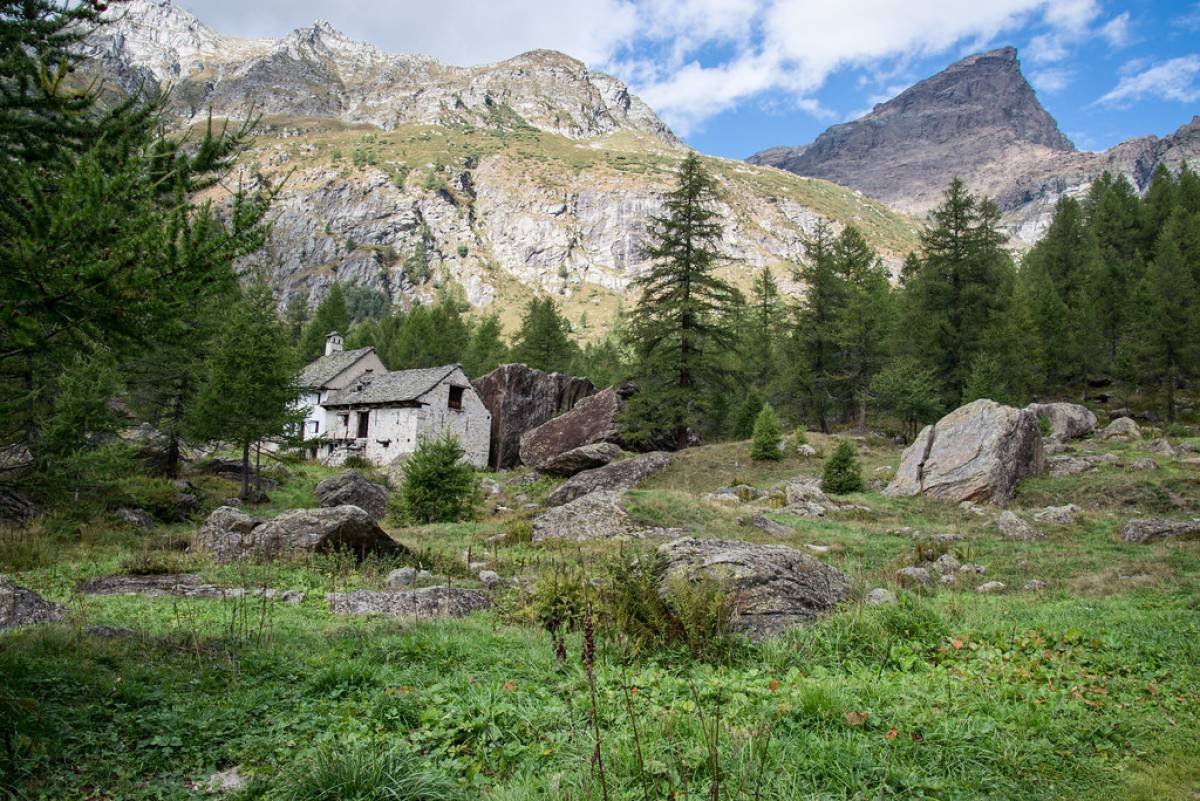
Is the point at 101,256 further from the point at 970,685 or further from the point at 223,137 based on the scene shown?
the point at 970,685

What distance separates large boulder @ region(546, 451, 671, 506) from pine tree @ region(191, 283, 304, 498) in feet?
39.9

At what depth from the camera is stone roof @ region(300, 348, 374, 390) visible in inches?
1793

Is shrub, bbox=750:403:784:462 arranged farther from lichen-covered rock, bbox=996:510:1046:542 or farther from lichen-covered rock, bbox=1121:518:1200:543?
lichen-covered rock, bbox=1121:518:1200:543

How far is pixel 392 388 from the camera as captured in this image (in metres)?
41.2

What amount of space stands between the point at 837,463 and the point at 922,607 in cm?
1617

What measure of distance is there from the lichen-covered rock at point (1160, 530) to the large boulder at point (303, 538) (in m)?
15.8

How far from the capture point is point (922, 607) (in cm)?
732

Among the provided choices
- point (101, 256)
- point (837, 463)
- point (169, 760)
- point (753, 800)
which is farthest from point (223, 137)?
point (837, 463)

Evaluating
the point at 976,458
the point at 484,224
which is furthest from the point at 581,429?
the point at 484,224

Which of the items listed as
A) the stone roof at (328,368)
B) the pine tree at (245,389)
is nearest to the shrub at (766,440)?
the pine tree at (245,389)

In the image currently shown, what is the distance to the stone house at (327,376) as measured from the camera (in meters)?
44.4

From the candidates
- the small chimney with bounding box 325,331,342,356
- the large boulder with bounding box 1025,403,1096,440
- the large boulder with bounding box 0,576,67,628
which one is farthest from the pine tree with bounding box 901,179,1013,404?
the small chimney with bounding box 325,331,342,356

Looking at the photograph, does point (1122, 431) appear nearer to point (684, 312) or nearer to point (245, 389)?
point (684, 312)

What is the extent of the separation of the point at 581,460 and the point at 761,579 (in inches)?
762
